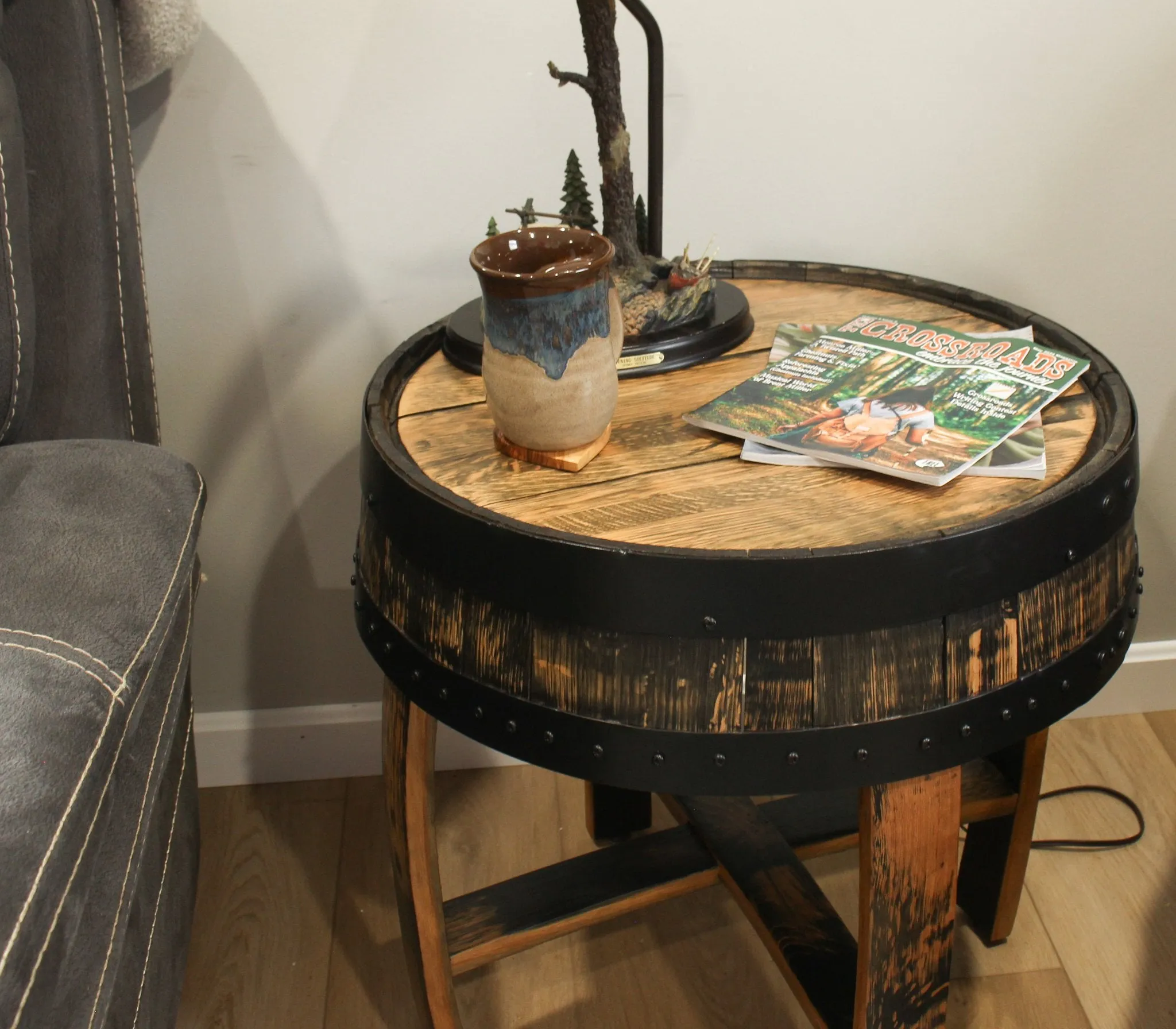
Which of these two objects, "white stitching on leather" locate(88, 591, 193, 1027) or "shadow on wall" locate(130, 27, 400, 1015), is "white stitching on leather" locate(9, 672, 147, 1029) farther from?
"shadow on wall" locate(130, 27, 400, 1015)

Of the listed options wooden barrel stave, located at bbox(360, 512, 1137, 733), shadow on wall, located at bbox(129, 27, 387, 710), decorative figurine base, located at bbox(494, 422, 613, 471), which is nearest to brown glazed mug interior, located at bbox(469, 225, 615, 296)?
decorative figurine base, located at bbox(494, 422, 613, 471)

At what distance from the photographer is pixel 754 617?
0.57 metres

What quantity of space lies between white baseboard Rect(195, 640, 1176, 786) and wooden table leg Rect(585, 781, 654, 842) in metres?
0.16

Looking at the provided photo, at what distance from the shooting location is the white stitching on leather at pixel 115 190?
82 cm

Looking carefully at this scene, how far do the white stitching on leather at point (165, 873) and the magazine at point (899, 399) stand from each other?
0.48 meters

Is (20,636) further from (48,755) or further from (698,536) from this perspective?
(698,536)

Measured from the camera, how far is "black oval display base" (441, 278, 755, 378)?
83 cm

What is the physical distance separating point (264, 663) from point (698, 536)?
82 cm

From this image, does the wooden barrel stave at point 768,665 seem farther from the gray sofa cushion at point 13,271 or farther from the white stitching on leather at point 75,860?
the gray sofa cushion at point 13,271

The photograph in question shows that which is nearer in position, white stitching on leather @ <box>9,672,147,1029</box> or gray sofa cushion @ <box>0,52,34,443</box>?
white stitching on leather @ <box>9,672,147,1029</box>

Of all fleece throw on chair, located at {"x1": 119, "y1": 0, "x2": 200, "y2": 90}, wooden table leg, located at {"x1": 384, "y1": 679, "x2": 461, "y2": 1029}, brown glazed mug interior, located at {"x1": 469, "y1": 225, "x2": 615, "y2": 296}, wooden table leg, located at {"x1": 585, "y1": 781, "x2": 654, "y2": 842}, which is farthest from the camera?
wooden table leg, located at {"x1": 585, "y1": 781, "x2": 654, "y2": 842}

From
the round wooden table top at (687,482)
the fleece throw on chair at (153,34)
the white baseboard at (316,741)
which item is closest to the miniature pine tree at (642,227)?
the round wooden table top at (687,482)

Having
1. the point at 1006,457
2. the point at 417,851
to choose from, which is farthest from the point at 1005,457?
the point at 417,851

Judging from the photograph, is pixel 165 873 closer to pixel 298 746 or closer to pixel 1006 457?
pixel 298 746
